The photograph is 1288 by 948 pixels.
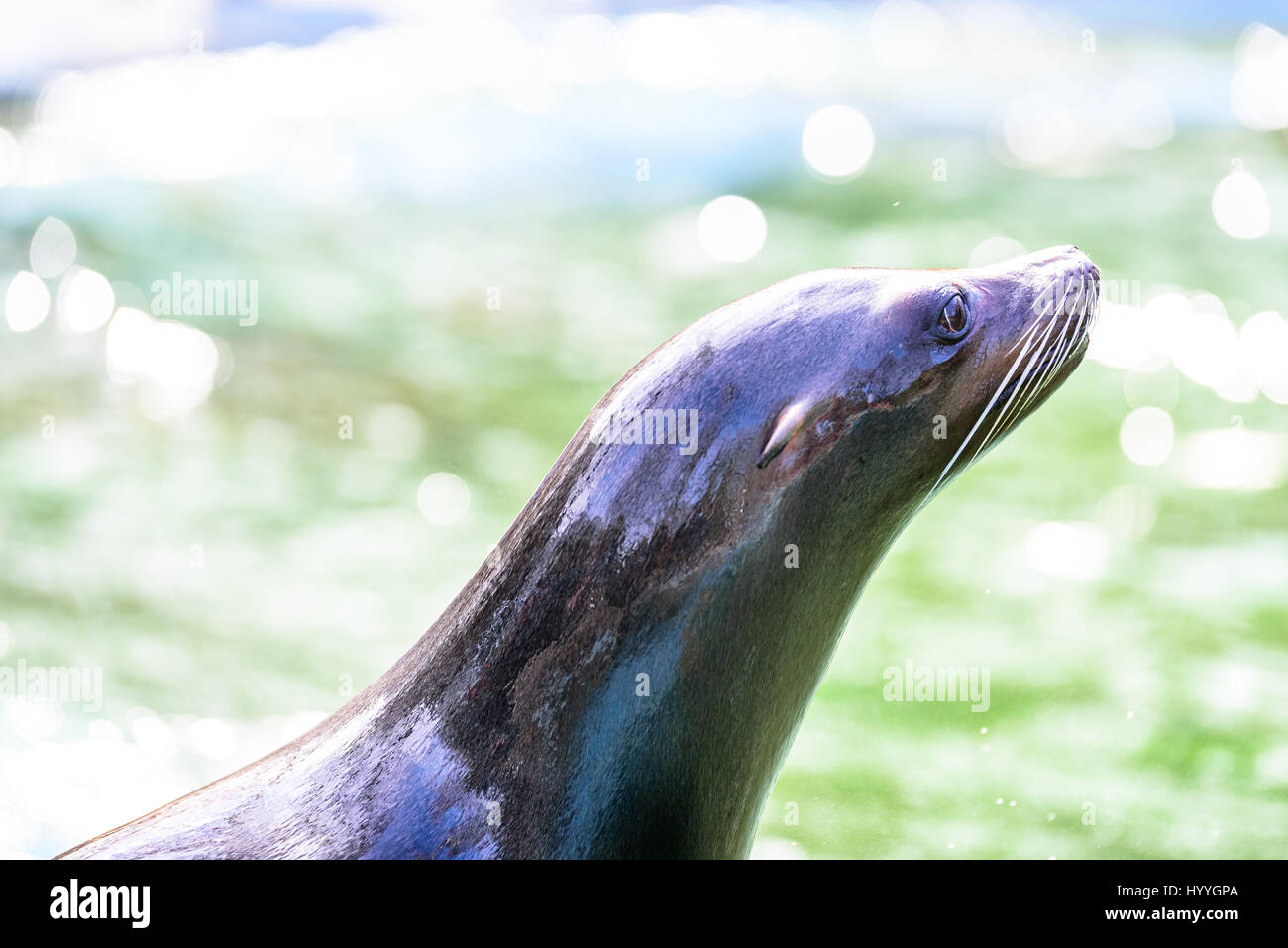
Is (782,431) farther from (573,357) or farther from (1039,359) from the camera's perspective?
(573,357)

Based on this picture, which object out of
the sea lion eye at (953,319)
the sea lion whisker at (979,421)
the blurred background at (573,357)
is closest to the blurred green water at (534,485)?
the blurred background at (573,357)

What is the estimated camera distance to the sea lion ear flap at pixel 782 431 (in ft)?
8.24

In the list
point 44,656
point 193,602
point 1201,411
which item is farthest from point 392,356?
point 1201,411

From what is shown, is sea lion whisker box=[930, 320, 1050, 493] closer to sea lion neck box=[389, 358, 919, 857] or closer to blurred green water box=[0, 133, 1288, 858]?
sea lion neck box=[389, 358, 919, 857]

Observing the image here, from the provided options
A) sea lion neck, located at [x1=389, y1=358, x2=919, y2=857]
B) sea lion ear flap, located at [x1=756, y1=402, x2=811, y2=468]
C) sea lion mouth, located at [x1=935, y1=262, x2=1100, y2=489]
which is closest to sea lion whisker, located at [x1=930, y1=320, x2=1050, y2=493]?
sea lion mouth, located at [x1=935, y1=262, x2=1100, y2=489]

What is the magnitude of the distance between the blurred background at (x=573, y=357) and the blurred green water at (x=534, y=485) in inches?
1.0

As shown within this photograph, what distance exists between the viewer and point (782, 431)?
2.51m

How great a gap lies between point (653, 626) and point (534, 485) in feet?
15.0

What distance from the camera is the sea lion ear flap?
98.9 inches

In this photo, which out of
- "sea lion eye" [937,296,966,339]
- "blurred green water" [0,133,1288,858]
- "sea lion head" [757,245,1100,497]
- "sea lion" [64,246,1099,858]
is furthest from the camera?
"blurred green water" [0,133,1288,858]

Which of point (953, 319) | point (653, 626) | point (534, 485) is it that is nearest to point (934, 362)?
point (953, 319)
